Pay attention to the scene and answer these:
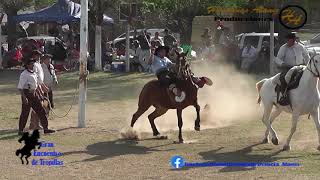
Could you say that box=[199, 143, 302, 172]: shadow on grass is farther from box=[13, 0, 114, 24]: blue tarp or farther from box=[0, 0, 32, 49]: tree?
box=[0, 0, 32, 49]: tree

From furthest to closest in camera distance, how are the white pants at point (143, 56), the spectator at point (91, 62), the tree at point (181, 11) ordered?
1. the tree at point (181, 11)
2. the spectator at point (91, 62)
3. the white pants at point (143, 56)

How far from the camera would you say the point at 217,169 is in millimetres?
9773

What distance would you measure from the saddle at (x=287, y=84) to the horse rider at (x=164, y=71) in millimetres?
1958

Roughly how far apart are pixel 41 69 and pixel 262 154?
5100 mm

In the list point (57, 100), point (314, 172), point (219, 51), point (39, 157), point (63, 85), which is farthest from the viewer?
point (219, 51)

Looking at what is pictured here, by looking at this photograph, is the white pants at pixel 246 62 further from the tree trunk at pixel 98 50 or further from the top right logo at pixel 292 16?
the tree trunk at pixel 98 50

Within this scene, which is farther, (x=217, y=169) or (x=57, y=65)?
(x=57, y=65)

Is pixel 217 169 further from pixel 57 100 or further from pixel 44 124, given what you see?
pixel 57 100

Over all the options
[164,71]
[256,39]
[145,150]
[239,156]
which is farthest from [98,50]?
[239,156]

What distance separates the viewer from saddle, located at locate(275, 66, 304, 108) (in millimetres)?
11337

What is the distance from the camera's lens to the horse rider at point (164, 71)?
12469 mm

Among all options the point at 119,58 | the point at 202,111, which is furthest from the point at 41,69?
the point at 119,58

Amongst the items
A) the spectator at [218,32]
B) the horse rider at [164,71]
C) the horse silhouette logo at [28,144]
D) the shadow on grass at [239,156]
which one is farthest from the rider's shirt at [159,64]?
the spectator at [218,32]

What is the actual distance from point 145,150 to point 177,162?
58.1 inches
